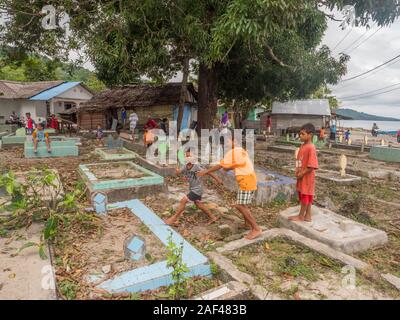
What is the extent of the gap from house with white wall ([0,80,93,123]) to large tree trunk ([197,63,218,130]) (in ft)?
59.1

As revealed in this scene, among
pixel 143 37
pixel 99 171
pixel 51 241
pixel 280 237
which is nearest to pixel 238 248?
pixel 280 237

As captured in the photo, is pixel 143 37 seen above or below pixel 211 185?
above

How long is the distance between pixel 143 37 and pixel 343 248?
8941 millimetres

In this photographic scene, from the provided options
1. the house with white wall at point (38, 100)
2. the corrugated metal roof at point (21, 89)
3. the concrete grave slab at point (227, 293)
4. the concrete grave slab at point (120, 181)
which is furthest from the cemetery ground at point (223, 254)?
the corrugated metal roof at point (21, 89)

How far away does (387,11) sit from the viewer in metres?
9.05

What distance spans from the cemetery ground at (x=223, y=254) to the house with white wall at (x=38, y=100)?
24319mm

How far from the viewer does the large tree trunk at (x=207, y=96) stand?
14.4m

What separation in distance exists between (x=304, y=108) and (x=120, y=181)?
28.9m

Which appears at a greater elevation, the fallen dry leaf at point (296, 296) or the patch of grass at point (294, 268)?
the patch of grass at point (294, 268)

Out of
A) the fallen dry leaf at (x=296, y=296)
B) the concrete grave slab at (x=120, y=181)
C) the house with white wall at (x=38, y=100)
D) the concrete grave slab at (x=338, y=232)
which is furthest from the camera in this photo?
the house with white wall at (x=38, y=100)

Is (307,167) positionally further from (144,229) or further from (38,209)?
(38,209)

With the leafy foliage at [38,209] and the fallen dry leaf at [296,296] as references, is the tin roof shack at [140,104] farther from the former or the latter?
the fallen dry leaf at [296,296]

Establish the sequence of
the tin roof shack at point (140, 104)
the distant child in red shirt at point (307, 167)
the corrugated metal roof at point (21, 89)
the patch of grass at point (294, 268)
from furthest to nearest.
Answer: the corrugated metal roof at point (21, 89) → the tin roof shack at point (140, 104) → the distant child in red shirt at point (307, 167) → the patch of grass at point (294, 268)
